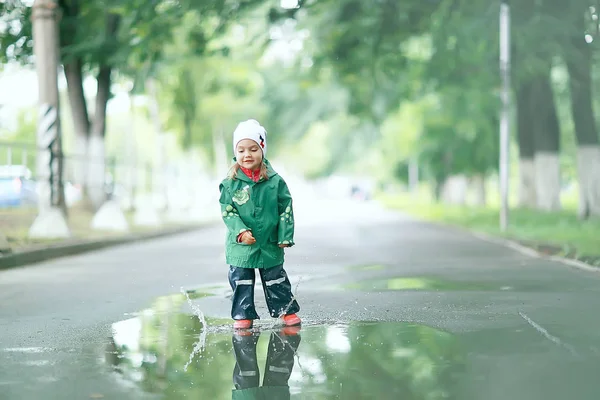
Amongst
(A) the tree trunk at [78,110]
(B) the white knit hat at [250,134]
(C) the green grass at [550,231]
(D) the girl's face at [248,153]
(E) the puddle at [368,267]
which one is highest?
(A) the tree trunk at [78,110]

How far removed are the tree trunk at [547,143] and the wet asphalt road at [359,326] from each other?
19.2 m

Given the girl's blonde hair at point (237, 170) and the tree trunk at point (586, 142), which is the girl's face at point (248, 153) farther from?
the tree trunk at point (586, 142)

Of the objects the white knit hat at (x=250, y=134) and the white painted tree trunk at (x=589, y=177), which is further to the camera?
the white painted tree trunk at (x=589, y=177)

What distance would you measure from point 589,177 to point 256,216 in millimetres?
23847

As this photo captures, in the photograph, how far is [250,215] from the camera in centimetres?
824

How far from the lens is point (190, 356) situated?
7027 mm

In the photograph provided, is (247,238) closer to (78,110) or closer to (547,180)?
(78,110)

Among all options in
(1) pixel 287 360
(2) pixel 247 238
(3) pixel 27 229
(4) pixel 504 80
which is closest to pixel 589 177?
(4) pixel 504 80

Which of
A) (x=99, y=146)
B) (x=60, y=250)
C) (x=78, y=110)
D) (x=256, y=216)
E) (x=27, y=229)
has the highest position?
(x=78, y=110)

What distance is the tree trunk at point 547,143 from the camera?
35.1 meters

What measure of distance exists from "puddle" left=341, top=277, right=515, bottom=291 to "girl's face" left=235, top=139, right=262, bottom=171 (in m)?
4.03

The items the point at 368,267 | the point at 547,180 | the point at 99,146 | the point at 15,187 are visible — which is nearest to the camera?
the point at 368,267

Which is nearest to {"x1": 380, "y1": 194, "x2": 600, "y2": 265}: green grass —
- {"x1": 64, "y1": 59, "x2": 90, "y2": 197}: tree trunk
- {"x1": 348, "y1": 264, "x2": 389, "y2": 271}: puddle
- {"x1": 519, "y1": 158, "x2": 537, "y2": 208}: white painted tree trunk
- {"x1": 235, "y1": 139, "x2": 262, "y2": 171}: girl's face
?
{"x1": 519, "y1": 158, "x2": 537, "y2": 208}: white painted tree trunk

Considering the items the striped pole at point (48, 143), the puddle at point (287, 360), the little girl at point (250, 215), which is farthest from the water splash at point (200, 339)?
the striped pole at point (48, 143)
